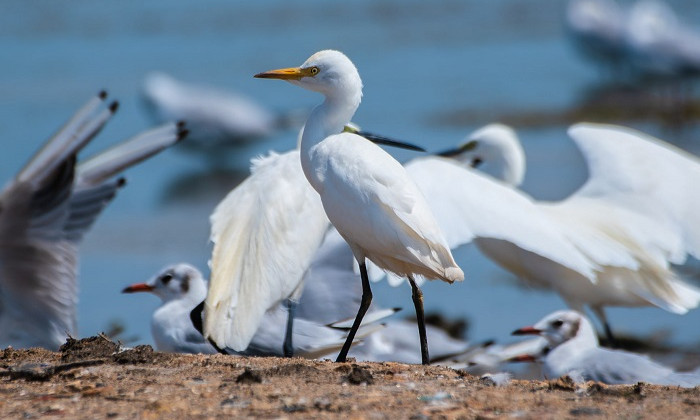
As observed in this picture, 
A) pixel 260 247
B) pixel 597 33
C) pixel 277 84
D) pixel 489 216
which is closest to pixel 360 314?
pixel 260 247

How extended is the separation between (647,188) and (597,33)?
40.6ft

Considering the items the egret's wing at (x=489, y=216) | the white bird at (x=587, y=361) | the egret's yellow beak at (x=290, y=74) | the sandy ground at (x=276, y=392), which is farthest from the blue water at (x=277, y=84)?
the sandy ground at (x=276, y=392)

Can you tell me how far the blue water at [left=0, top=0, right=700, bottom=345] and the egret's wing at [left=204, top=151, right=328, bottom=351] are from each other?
93.4 inches

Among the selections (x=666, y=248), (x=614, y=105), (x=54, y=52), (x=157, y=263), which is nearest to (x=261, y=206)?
(x=666, y=248)

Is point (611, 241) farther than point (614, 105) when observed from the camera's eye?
No

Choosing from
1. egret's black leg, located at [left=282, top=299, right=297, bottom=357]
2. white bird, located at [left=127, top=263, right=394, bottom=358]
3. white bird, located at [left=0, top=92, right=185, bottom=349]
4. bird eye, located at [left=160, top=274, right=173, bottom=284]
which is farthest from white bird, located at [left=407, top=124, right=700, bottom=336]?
white bird, located at [left=0, top=92, right=185, bottom=349]

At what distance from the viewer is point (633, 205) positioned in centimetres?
740

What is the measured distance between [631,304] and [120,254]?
5114 mm

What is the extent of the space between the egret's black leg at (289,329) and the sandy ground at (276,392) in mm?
1016

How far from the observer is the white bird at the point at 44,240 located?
6.39 metres

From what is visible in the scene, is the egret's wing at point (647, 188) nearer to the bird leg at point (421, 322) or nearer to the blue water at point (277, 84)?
the blue water at point (277, 84)

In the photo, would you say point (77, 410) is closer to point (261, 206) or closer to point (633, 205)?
point (261, 206)

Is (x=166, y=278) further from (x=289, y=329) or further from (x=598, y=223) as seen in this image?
(x=598, y=223)

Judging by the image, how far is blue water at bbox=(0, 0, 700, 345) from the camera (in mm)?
9156
